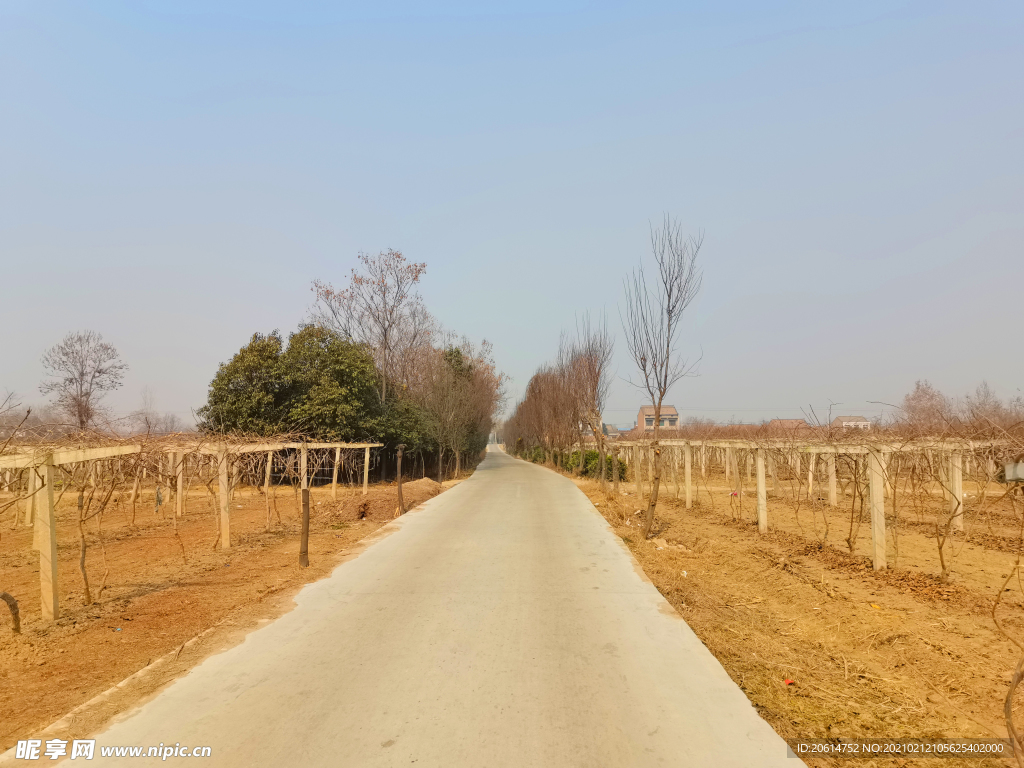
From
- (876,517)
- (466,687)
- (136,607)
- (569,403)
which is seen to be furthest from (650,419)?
(466,687)

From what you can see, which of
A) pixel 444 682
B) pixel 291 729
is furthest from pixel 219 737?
pixel 444 682

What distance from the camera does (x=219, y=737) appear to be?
3.90 metres

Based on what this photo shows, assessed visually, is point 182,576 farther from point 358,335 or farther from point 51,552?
point 358,335

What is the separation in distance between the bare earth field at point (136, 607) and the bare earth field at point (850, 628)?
5248mm

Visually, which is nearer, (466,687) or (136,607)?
(466,687)

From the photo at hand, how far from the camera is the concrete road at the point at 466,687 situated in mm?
3760

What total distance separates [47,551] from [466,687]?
570 cm

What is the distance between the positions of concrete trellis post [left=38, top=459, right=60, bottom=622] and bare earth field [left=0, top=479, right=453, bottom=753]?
0.75 ft

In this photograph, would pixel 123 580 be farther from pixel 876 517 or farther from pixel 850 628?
pixel 876 517

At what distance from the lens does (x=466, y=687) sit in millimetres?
4750

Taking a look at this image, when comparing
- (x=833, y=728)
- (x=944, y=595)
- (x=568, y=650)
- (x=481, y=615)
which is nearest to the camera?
(x=833, y=728)

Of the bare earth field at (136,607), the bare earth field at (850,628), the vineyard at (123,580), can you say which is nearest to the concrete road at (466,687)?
the bare earth field at (136,607)

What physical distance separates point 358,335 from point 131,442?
3346 cm

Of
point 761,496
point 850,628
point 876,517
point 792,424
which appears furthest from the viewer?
point 792,424
